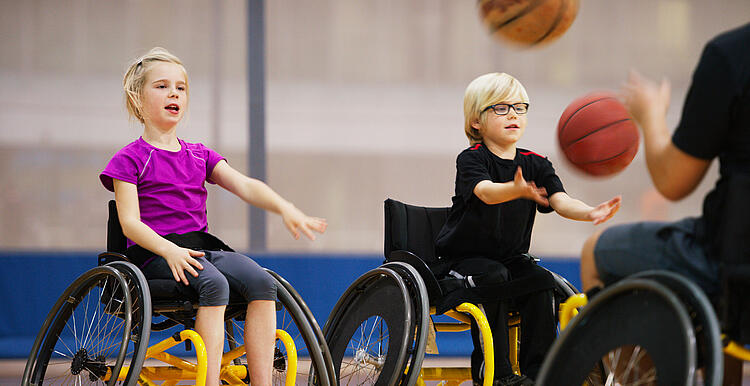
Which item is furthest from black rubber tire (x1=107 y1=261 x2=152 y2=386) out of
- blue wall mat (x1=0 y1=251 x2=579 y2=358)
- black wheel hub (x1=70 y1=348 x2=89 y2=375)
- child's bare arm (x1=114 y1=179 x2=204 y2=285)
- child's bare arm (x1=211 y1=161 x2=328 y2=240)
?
blue wall mat (x1=0 y1=251 x2=579 y2=358)

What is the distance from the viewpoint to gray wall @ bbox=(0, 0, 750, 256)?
4.42 metres

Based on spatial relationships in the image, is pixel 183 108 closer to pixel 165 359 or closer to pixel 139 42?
pixel 165 359

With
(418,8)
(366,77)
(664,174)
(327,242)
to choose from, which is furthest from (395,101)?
(664,174)

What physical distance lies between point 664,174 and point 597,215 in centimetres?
45

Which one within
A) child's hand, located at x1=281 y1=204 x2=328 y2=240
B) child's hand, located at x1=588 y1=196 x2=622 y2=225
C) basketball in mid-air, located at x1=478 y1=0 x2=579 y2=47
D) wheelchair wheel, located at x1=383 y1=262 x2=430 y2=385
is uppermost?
basketball in mid-air, located at x1=478 y1=0 x2=579 y2=47

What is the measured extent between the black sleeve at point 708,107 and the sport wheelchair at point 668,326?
0.07m

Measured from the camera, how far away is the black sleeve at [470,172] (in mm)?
2275

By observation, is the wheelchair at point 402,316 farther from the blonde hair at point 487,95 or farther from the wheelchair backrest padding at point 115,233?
the wheelchair backrest padding at point 115,233

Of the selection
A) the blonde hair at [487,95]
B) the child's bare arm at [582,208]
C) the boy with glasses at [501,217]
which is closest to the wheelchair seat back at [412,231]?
the boy with glasses at [501,217]

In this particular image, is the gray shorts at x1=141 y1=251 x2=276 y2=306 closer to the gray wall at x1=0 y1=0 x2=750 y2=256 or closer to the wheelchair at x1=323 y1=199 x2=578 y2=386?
the wheelchair at x1=323 y1=199 x2=578 y2=386

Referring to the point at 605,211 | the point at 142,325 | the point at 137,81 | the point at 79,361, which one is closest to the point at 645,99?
the point at 605,211

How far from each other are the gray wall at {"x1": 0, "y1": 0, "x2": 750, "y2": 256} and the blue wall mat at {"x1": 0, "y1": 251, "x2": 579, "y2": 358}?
1.18ft

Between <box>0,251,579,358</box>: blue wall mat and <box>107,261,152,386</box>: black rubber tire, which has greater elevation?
<box>107,261,152,386</box>: black rubber tire

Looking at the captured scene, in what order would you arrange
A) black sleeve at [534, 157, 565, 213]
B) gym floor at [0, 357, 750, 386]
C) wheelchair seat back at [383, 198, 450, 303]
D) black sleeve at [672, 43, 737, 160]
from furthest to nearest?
1. gym floor at [0, 357, 750, 386]
2. wheelchair seat back at [383, 198, 450, 303]
3. black sleeve at [534, 157, 565, 213]
4. black sleeve at [672, 43, 737, 160]
